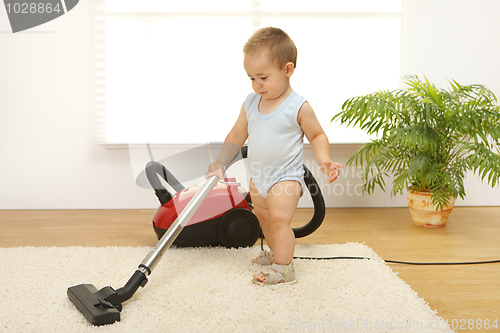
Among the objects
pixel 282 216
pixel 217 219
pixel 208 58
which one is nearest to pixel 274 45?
pixel 282 216

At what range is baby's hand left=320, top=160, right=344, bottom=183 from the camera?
1463 mm

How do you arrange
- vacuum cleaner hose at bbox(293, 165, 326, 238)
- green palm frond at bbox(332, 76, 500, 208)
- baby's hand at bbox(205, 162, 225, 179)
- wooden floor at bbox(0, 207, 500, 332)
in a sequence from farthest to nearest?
green palm frond at bbox(332, 76, 500, 208), vacuum cleaner hose at bbox(293, 165, 326, 238), baby's hand at bbox(205, 162, 225, 179), wooden floor at bbox(0, 207, 500, 332)

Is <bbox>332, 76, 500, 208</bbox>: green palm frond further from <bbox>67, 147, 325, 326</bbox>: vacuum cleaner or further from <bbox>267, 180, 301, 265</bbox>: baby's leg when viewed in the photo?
<bbox>267, 180, 301, 265</bbox>: baby's leg

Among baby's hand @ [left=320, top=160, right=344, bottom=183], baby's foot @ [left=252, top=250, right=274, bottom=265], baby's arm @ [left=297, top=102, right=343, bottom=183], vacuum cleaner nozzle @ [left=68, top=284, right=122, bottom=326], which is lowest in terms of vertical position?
baby's foot @ [left=252, top=250, right=274, bottom=265]

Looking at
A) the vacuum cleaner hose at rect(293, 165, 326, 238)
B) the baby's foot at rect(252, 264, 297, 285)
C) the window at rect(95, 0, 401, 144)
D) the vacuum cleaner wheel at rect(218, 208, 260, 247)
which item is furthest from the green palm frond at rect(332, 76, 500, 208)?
the baby's foot at rect(252, 264, 297, 285)

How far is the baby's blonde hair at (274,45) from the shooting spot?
155 cm

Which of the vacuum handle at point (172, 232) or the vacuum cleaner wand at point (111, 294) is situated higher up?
the vacuum handle at point (172, 232)

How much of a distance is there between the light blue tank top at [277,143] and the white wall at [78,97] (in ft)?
4.16

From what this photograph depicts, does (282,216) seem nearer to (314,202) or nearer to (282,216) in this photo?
(282,216)

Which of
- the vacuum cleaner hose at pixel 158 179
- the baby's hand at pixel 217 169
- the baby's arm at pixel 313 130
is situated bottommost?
the vacuum cleaner hose at pixel 158 179

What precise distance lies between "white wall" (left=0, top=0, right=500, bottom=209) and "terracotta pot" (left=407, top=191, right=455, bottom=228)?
509 millimetres

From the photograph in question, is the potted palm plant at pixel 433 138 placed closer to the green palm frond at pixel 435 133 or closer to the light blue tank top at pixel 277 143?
the green palm frond at pixel 435 133

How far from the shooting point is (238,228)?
200 centimetres

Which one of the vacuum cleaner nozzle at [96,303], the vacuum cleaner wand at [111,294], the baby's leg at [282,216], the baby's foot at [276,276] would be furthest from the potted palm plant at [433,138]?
the vacuum cleaner nozzle at [96,303]
